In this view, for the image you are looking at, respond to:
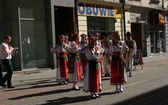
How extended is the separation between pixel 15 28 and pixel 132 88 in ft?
29.1

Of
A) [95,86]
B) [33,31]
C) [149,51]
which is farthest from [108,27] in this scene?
[95,86]

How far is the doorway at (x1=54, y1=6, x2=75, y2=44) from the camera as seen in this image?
21403 mm

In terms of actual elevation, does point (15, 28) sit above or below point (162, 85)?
above

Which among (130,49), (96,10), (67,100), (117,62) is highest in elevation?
(96,10)

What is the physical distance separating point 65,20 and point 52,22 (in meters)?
2.52

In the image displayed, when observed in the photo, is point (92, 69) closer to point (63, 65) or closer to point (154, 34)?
point (63, 65)

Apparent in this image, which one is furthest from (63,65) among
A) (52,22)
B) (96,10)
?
(96,10)

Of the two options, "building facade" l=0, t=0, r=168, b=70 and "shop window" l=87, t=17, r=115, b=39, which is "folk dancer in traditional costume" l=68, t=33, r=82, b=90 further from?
"shop window" l=87, t=17, r=115, b=39

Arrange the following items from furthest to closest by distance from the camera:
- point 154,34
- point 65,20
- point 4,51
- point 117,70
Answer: point 154,34 → point 65,20 → point 4,51 → point 117,70

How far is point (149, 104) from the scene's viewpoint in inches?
343

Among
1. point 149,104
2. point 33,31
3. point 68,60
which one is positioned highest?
point 33,31

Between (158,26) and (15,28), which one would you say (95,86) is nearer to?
(15,28)

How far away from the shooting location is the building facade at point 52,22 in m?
18.3

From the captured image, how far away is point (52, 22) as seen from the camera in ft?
63.7
